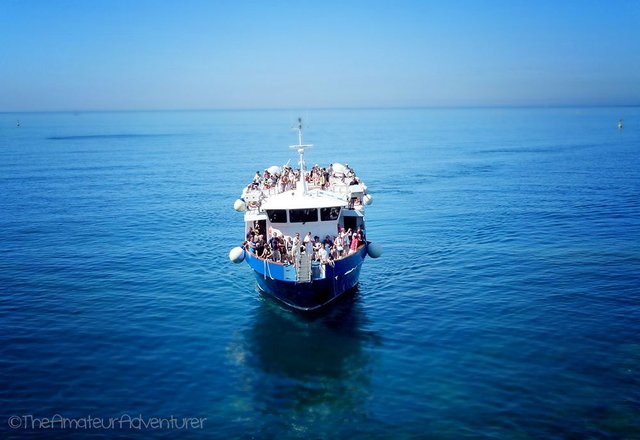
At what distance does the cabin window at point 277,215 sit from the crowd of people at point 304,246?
974 mm

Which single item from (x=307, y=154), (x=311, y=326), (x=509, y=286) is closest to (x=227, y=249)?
(x=311, y=326)

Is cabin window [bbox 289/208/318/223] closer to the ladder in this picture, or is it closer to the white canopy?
the white canopy

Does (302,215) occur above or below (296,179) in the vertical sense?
below

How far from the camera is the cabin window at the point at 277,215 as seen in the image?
3600cm

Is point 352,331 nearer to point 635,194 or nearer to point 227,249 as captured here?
point 227,249

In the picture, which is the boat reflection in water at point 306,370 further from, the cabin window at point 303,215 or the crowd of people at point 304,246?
the cabin window at point 303,215

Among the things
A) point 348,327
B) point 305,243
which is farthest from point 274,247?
point 348,327

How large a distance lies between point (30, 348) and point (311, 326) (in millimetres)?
14880

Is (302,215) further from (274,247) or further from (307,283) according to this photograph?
(307,283)

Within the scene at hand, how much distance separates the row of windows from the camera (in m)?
36.0

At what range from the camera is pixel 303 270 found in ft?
103

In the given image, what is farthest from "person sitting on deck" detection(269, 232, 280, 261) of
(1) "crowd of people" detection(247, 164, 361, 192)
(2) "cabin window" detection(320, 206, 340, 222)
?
(1) "crowd of people" detection(247, 164, 361, 192)

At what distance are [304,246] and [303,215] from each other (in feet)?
12.4

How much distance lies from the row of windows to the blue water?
5418mm
